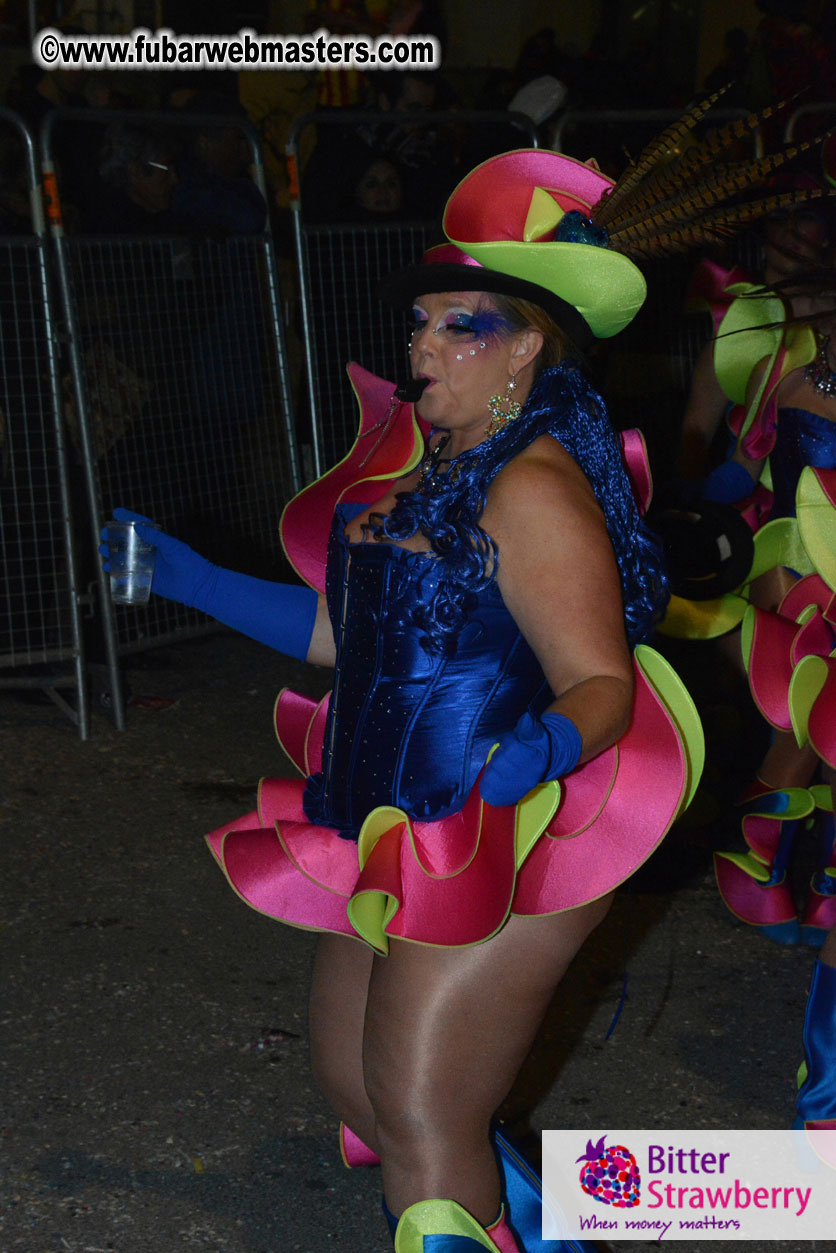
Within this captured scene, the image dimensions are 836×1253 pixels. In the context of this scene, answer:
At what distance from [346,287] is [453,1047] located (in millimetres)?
4371

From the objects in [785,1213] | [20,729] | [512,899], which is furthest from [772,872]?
[20,729]

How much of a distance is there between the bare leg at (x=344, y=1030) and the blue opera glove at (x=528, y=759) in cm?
73

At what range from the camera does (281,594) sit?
264 cm

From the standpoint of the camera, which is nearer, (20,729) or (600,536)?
(600,536)

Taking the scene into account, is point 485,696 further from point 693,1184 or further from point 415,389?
point 693,1184

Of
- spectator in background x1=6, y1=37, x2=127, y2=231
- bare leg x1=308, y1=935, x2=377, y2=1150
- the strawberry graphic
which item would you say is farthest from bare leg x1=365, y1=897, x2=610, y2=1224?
spectator in background x1=6, y1=37, x2=127, y2=231

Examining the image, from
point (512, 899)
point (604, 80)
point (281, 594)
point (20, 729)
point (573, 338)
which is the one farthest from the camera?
point (604, 80)

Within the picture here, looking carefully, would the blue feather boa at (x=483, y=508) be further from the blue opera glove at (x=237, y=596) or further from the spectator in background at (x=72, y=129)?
the spectator in background at (x=72, y=129)

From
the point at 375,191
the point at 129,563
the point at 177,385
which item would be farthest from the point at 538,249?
the point at 375,191

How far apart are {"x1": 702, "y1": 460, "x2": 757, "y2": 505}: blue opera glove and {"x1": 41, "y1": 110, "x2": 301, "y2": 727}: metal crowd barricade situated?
7.29ft

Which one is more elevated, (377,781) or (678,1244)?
(377,781)

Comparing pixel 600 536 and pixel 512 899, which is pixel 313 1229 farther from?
pixel 600 536

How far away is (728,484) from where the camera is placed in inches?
171

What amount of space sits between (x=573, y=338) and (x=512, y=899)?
3.02 feet
